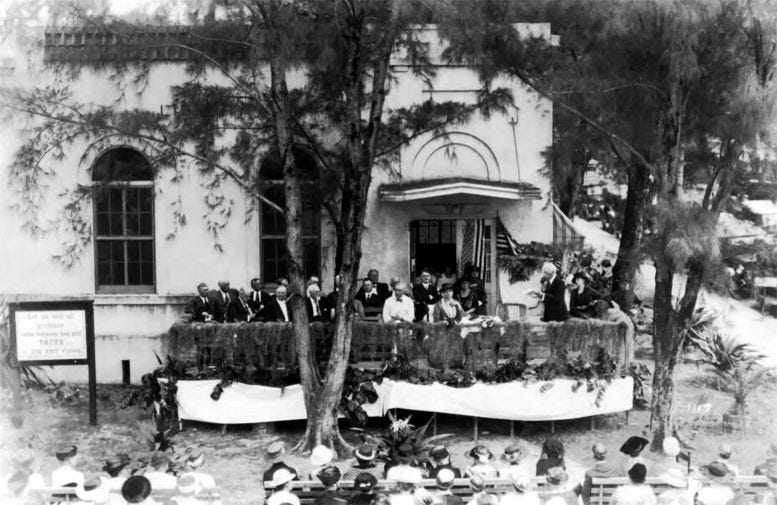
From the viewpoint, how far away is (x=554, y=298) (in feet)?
37.6

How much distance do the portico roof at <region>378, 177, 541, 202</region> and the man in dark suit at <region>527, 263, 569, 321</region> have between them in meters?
2.19

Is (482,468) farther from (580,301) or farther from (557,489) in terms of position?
(580,301)

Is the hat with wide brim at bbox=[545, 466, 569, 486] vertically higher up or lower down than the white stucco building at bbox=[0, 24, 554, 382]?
lower down

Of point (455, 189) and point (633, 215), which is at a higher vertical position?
point (455, 189)

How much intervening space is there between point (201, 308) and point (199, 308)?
3 centimetres

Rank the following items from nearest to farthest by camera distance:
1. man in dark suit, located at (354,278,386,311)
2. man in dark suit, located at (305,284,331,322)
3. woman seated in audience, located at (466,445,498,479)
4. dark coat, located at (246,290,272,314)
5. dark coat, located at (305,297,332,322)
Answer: woman seated in audience, located at (466,445,498,479) → dark coat, located at (305,297,332,322) → man in dark suit, located at (305,284,331,322) → man in dark suit, located at (354,278,386,311) → dark coat, located at (246,290,272,314)

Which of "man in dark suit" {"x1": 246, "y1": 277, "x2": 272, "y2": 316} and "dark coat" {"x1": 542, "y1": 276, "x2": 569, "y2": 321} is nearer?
"dark coat" {"x1": 542, "y1": 276, "x2": 569, "y2": 321}

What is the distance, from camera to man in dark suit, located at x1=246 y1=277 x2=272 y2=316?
42.2 ft

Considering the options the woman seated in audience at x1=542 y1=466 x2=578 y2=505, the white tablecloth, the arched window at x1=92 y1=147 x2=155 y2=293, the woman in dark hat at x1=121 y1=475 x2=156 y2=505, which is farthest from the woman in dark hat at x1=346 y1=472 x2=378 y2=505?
the arched window at x1=92 y1=147 x2=155 y2=293

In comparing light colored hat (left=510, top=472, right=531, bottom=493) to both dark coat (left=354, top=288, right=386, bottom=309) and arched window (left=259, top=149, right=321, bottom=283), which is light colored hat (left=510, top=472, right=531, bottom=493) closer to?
dark coat (left=354, top=288, right=386, bottom=309)

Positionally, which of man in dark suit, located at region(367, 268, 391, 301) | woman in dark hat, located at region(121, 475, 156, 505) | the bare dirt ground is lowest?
the bare dirt ground

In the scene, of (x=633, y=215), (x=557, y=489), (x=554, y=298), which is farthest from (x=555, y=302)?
(x=633, y=215)

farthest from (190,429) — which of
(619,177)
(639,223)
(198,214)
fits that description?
(619,177)

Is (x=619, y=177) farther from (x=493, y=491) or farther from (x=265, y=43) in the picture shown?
(x=493, y=491)
